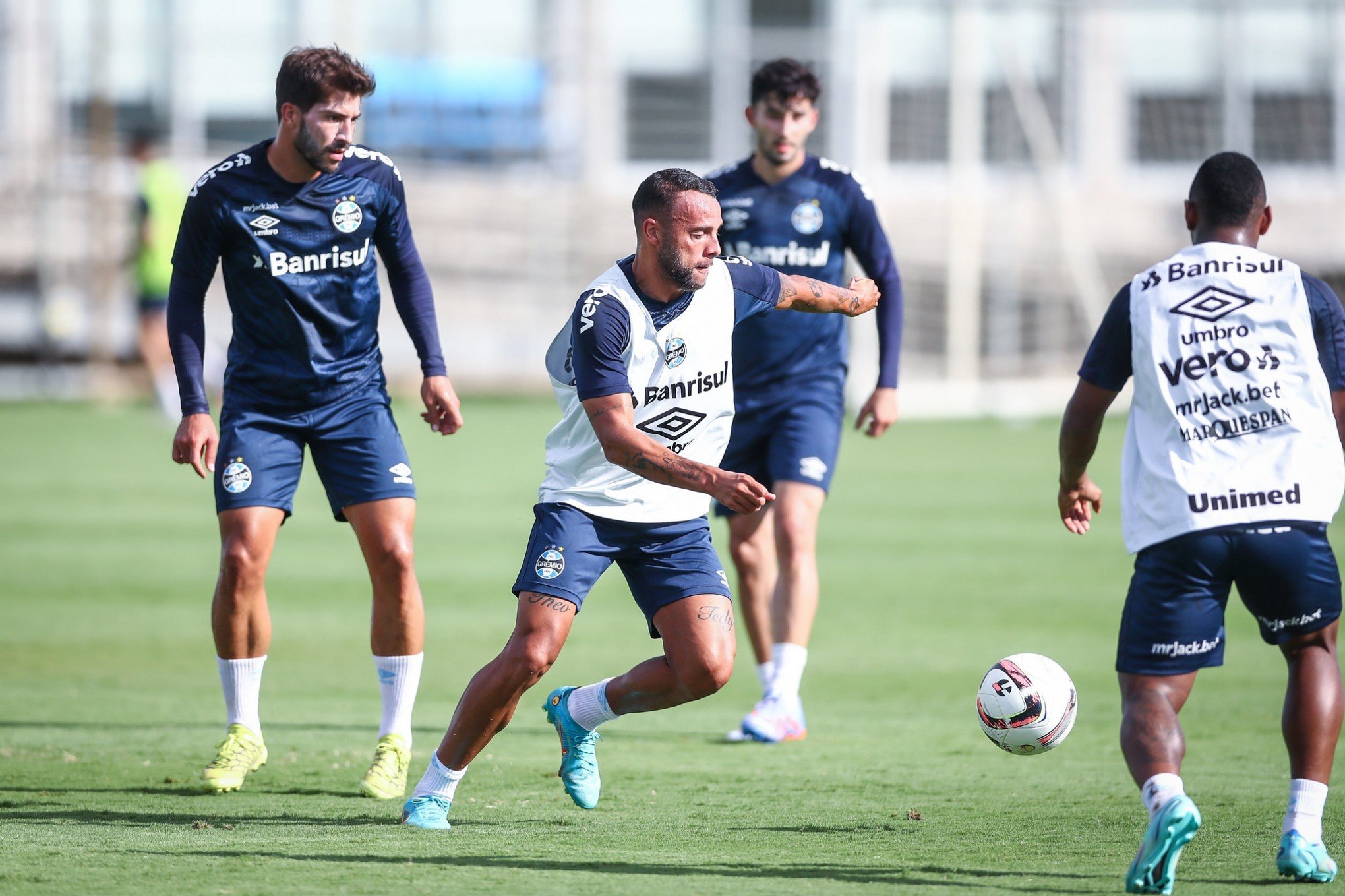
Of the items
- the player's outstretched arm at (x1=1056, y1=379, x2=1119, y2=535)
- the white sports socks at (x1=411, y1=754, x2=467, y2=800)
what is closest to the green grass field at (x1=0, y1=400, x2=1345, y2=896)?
the white sports socks at (x1=411, y1=754, x2=467, y2=800)

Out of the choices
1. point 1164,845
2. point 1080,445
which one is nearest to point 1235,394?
point 1080,445

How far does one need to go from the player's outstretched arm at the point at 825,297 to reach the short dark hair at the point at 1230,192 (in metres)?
1.36

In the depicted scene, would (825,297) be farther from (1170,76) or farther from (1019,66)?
(1170,76)

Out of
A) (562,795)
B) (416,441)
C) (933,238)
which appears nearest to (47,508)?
(416,441)

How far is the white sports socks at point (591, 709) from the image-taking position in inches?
223

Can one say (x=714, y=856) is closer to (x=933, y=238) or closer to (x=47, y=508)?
(x=47, y=508)

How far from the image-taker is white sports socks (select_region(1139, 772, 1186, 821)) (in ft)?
14.5

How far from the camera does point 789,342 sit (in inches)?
302

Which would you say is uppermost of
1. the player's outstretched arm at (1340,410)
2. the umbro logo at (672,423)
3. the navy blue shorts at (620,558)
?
the player's outstretched arm at (1340,410)

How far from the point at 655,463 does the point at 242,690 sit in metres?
2.09

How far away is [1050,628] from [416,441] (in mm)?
11644

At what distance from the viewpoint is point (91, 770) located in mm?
6391

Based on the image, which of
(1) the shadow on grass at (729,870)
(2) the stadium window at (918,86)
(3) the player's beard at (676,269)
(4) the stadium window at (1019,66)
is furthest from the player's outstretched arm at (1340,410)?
(4) the stadium window at (1019,66)

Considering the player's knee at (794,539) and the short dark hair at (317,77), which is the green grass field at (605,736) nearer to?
the player's knee at (794,539)
